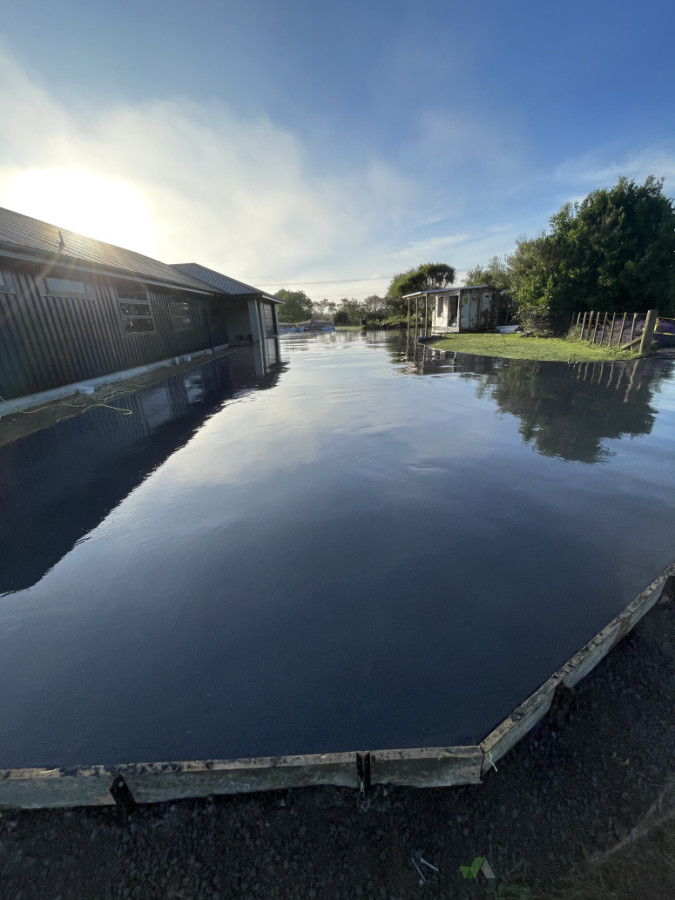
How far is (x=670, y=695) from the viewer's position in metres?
1.80

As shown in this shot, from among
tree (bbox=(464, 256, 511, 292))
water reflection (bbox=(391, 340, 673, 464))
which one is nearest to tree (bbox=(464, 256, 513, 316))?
tree (bbox=(464, 256, 511, 292))

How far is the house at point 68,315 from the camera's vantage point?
7.52 meters

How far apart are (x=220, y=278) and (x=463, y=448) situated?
24276 millimetres

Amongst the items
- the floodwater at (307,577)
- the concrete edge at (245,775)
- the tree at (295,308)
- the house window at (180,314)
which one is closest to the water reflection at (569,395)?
the floodwater at (307,577)

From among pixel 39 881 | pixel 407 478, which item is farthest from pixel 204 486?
pixel 39 881

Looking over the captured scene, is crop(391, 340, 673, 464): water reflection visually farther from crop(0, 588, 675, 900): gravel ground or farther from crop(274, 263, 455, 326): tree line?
crop(274, 263, 455, 326): tree line

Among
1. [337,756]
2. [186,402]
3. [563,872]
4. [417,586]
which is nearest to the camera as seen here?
[563,872]

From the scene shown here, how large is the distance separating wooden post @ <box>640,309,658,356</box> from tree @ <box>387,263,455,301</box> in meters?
31.2

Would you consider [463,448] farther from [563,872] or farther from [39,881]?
[39,881]

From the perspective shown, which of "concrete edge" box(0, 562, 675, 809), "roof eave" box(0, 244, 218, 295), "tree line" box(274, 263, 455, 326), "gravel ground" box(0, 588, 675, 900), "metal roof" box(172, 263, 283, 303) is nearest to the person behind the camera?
"gravel ground" box(0, 588, 675, 900)

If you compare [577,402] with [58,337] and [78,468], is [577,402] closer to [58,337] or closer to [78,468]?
[78,468]

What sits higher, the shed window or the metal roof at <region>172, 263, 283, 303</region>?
the metal roof at <region>172, 263, 283, 303</region>

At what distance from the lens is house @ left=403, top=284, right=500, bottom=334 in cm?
2311

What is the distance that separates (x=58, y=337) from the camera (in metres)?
8.72
